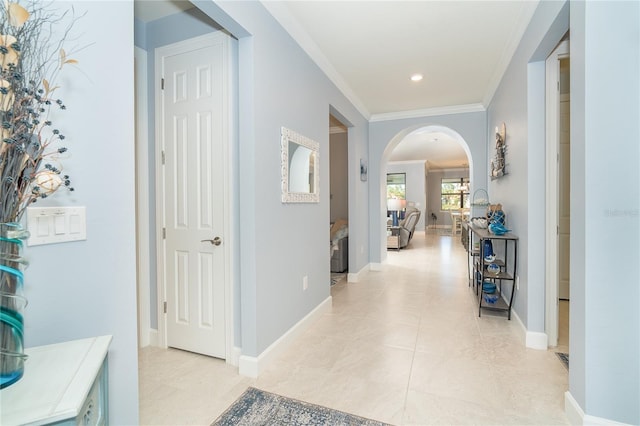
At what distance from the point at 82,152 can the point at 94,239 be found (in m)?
0.32

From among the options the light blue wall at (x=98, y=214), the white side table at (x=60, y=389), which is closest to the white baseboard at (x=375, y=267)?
the light blue wall at (x=98, y=214)

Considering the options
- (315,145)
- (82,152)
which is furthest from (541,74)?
(82,152)

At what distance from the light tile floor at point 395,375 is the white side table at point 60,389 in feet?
3.26

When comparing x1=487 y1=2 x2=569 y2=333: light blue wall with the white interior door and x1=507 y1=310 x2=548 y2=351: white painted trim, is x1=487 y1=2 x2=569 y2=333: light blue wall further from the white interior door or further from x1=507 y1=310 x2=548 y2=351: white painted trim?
the white interior door

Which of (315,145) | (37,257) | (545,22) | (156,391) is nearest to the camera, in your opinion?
(37,257)

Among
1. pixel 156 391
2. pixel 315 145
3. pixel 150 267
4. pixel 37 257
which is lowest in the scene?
pixel 156 391

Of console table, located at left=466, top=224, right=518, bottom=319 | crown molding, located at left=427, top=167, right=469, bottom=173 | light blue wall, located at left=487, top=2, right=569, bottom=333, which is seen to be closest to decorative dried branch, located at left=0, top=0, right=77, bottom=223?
light blue wall, located at left=487, top=2, right=569, bottom=333

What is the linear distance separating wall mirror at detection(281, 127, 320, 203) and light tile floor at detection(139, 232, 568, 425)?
4.21ft

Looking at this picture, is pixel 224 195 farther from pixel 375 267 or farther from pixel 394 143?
pixel 394 143

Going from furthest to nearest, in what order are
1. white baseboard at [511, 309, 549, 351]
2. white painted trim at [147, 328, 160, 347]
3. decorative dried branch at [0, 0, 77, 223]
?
white painted trim at [147, 328, 160, 347]
white baseboard at [511, 309, 549, 351]
decorative dried branch at [0, 0, 77, 223]

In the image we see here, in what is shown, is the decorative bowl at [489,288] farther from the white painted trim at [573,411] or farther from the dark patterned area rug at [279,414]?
the dark patterned area rug at [279,414]
